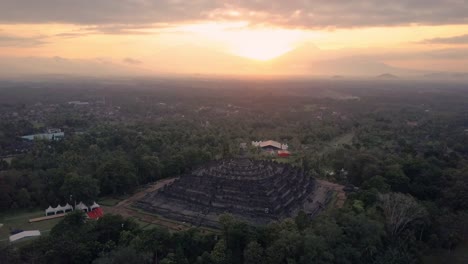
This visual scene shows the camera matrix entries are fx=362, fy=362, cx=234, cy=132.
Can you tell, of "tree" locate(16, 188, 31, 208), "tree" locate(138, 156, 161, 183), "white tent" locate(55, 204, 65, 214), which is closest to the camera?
"white tent" locate(55, 204, 65, 214)

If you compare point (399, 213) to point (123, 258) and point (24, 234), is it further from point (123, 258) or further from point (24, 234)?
point (24, 234)

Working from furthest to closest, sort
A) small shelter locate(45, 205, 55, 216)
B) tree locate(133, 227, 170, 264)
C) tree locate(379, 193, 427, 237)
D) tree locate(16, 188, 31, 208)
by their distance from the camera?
1. tree locate(16, 188, 31, 208)
2. small shelter locate(45, 205, 55, 216)
3. tree locate(379, 193, 427, 237)
4. tree locate(133, 227, 170, 264)

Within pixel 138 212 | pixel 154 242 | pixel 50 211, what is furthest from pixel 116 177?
pixel 154 242

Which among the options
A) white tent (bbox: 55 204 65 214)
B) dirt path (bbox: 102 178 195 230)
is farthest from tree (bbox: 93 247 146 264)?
white tent (bbox: 55 204 65 214)

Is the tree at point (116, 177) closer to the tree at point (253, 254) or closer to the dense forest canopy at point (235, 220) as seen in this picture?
the dense forest canopy at point (235, 220)

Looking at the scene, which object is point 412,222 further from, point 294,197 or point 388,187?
point 294,197

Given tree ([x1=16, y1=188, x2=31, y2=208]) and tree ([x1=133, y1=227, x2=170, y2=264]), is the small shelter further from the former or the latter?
tree ([x1=133, y1=227, x2=170, y2=264])
